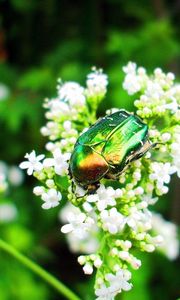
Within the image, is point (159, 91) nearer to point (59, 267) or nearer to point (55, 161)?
point (55, 161)

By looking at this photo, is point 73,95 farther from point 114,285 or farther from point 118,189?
point 114,285

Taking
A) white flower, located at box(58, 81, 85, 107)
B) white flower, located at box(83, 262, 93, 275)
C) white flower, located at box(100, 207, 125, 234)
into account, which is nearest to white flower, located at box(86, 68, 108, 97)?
white flower, located at box(58, 81, 85, 107)

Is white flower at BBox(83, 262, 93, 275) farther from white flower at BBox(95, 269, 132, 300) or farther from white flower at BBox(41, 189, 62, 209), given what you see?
white flower at BBox(41, 189, 62, 209)

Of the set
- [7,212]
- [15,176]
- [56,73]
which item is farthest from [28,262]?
[56,73]

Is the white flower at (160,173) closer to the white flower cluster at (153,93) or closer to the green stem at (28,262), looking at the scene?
the white flower cluster at (153,93)

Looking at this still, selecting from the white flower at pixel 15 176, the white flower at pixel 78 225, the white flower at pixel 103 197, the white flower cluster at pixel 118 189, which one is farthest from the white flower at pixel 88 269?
the white flower at pixel 15 176
